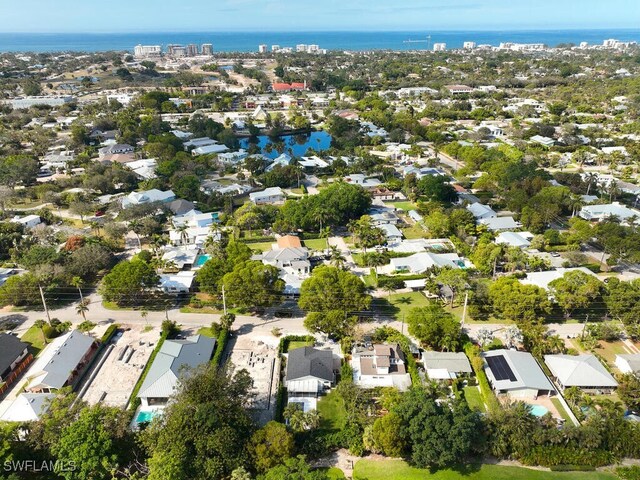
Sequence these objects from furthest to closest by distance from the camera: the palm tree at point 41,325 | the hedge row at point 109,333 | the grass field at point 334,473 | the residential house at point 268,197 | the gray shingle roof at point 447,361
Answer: the residential house at point 268,197, the palm tree at point 41,325, the hedge row at point 109,333, the gray shingle roof at point 447,361, the grass field at point 334,473

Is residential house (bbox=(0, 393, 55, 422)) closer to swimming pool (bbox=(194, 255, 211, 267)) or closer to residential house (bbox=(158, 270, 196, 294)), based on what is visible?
residential house (bbox=(158, 270, 196, 294))

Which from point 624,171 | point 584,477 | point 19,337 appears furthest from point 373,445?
point 624,171

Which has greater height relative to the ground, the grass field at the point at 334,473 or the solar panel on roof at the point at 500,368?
the solar panel on roof at the point at 500,368

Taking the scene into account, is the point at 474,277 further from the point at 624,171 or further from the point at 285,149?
the point at 285,149

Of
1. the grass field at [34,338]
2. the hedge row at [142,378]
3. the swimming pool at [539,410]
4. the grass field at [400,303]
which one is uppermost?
the swimming pool at [539,410]

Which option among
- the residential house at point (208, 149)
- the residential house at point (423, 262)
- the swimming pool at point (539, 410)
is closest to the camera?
the swimming pool at point (539, 410)

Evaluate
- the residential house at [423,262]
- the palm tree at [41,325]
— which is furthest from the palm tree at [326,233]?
the palm tree at [41,325]

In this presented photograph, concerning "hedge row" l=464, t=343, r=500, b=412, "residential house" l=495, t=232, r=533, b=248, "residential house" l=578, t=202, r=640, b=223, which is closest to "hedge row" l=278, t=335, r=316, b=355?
"hedge row" l=464, t=343, r=500, b=412

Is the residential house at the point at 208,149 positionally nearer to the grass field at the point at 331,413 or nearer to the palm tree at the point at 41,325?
the palm tree at the point at 41,325
